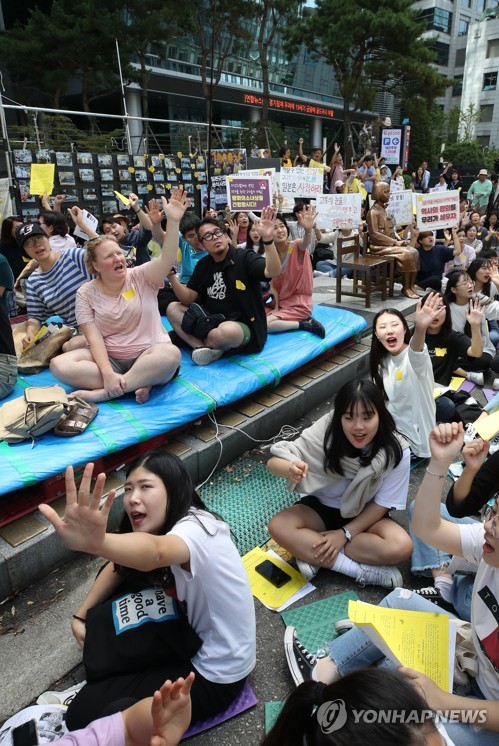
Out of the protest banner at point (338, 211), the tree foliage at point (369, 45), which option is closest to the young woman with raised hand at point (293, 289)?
the protest banner at point (338, 211)

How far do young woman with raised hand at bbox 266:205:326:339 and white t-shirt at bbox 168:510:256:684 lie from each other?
11.6 feet

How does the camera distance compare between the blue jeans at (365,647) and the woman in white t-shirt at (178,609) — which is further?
the blue jeans at (365,647)

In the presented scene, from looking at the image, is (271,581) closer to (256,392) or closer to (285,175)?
(256,392)

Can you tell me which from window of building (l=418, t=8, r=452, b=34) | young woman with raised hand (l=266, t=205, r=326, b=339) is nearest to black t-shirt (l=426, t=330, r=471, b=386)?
young woman with raised hand (l=266, t=205, r=326, b=339)

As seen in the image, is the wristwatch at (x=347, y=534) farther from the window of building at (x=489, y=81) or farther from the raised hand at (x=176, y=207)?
the window of building at (x=489, y=81)

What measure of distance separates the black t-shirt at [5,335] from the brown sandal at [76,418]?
27.1 inches

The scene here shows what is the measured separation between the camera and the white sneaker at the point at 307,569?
8.54 ft

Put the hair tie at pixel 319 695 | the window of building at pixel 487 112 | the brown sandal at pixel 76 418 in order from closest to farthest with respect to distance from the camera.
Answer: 1. the hair tie at pixel 319 695
2. the brown sandal at pixel 76 418
3. the window of building at pixel 487 112

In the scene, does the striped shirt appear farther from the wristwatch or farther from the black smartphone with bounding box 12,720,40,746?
the black smartphone with bounding box 12,720,40,746

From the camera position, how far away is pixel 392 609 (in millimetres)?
2031

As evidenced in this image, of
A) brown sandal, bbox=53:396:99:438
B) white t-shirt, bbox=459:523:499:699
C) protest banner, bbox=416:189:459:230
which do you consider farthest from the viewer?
protest banner, bbox=416:189:459:230

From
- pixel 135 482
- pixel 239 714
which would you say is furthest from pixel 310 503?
pixel 135 482

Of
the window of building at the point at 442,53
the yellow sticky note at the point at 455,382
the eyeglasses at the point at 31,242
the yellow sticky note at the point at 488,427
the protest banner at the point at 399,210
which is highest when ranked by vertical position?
the window of building at the point at 442,53

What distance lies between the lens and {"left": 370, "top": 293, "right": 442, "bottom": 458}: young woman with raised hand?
339 centimetres
